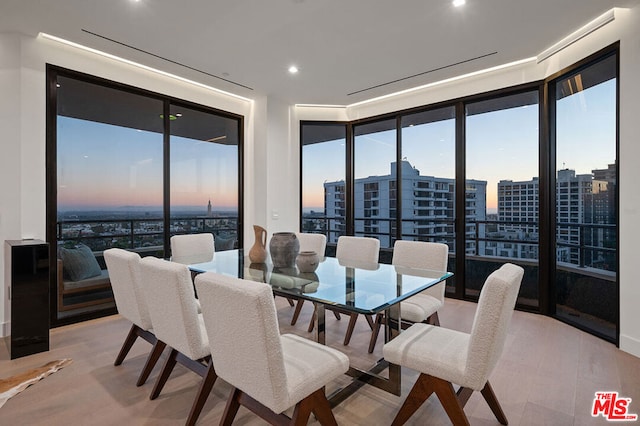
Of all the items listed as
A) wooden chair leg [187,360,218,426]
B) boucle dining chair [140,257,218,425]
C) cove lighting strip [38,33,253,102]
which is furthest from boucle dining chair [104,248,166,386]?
cove lighting strip [38,33,253,102]

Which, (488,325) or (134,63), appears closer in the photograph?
(488,325)

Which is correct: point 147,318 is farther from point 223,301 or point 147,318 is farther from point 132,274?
point 223,301

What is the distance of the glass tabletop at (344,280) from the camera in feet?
6.45

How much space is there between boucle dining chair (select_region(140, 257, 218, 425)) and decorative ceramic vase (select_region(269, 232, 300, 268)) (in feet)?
3.37

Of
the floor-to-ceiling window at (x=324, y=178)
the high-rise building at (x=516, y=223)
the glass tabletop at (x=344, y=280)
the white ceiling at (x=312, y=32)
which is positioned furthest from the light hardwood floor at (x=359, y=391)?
the white ceiling at (x=312, y=32)

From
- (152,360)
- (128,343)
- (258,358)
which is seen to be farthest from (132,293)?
(258,358)

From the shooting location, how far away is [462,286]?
14.6 ft

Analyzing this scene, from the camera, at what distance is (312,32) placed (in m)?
3.17

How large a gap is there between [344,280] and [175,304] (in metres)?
1.15

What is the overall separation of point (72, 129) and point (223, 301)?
3477mm

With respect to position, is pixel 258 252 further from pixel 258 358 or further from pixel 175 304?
pixel 258 358

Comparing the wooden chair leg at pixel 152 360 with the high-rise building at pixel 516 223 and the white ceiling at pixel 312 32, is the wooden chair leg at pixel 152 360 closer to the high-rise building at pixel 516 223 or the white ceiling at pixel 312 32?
the white ceiling at pixel 312 32
